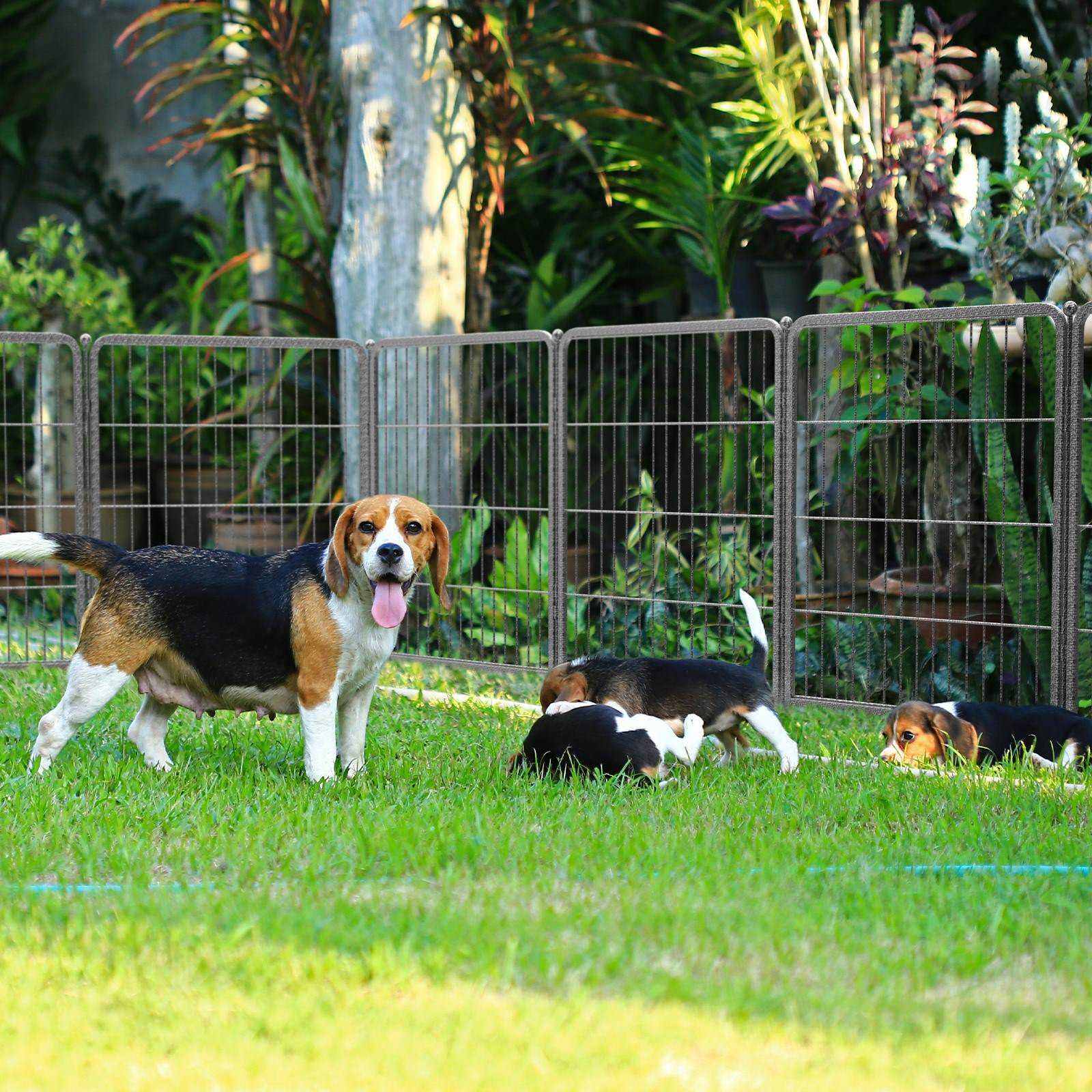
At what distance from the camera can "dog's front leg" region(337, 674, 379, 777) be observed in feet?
19.0

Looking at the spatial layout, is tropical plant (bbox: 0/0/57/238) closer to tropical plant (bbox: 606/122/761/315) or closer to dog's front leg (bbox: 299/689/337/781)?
tropical plant (bbox: 606/122/761/315)

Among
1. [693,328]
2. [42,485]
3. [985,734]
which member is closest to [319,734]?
[985,734]

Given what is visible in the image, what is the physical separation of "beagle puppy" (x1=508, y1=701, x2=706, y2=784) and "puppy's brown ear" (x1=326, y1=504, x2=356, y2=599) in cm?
92

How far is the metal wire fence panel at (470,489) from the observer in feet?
27.7

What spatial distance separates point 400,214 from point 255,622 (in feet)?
15.7

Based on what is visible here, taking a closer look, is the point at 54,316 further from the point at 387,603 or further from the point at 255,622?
the point at 387,603

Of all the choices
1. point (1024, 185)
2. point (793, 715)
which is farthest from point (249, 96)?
point (793, 715)

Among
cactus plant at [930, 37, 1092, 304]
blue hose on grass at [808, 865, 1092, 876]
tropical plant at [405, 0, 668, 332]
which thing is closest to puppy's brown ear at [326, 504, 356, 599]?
blue hose on grass at [808, 865, 1092, 876]

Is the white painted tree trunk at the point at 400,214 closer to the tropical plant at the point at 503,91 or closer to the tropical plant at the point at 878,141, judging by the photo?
the tropical plant at the point at 503,91

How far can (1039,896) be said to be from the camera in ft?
13.5

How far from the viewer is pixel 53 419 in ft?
36.7

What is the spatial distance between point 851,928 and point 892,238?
18.9ft

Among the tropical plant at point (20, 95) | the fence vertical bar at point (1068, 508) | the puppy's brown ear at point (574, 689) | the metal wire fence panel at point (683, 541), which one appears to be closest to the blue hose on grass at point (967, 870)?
the puppy's brown ear at point (574, 689)

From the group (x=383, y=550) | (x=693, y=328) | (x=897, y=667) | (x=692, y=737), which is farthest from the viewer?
(x=897, y=667)
